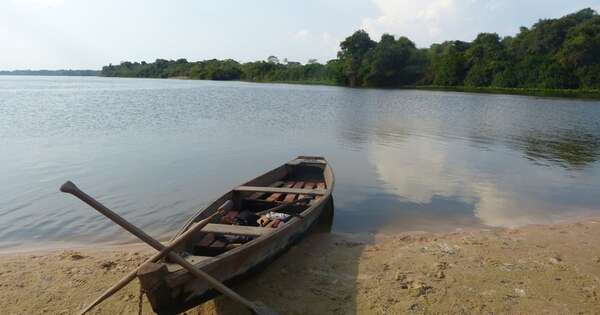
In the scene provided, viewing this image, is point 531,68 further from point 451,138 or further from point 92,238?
point 92,238

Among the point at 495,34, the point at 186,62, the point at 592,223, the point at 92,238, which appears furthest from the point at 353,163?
the point at 186,62

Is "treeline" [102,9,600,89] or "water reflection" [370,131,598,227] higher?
"treeline" [102,9,600,89]

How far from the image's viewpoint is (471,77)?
7119 centimetres

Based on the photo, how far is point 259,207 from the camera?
8336 millimetres

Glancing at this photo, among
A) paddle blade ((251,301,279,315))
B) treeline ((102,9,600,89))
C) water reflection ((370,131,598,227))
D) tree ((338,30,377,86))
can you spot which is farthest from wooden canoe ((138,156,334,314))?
tree ((338,30,377,86))

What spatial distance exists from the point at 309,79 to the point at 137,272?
3943 inches

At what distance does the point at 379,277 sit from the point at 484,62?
238ft

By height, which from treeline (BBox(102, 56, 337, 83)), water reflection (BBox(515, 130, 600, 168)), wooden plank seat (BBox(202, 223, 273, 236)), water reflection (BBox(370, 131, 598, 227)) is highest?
treeline (BBox(102, 56, 337, 83))

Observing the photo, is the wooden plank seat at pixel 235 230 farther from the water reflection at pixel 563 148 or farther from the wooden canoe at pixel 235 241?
the water reflection at pixel 563 148

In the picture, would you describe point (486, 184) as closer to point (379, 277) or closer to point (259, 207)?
point (259, 207)

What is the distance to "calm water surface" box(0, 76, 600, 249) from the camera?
919 cm

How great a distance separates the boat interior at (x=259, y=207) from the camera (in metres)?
5.92

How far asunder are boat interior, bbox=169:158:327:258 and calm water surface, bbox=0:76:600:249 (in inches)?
39.4

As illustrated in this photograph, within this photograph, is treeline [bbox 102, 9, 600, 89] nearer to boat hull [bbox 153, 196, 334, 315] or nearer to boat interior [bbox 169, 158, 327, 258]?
boat interior [bbox 169, 158, 327, 258]
